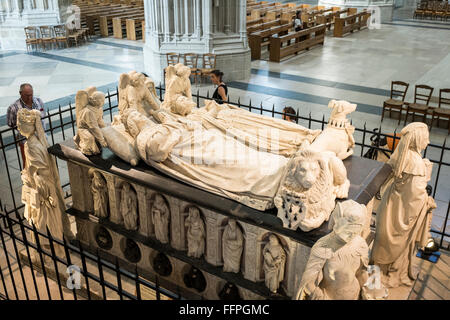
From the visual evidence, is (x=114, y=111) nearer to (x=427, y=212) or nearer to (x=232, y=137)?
(x=232, y=137)

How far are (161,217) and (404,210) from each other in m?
2.17

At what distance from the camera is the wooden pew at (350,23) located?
1697 cm

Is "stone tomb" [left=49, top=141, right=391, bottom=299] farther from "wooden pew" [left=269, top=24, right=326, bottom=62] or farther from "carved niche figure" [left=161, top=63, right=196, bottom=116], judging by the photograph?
"wooden pew" [left=269, top=24, right=326, bottom=62]

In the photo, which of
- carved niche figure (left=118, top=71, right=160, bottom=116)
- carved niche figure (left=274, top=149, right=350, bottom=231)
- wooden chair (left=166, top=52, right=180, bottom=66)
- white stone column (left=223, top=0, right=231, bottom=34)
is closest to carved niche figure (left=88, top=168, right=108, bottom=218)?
carved niche figure (left=118, top=71, right=160, bottom=116)

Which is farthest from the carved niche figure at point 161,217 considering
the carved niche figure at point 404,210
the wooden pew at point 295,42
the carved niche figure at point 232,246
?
the wooden pew at point 295,42

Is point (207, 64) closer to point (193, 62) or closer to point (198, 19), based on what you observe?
point (193, 62)

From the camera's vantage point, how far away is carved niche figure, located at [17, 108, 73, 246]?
4302 millimetres

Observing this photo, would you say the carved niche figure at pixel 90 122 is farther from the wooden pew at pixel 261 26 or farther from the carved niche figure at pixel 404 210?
the wooden pew at pixel 261 26

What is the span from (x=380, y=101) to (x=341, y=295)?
784 centimetres

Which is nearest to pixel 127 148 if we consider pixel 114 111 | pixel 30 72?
pixel 114 111

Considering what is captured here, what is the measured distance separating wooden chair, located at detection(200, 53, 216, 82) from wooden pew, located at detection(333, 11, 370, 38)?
303 inches

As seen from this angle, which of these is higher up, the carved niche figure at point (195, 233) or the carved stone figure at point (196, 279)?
the carved niche figure at point (195, 233)

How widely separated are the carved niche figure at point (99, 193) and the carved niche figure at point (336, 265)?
252 cm

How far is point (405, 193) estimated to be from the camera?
3.80 metres
